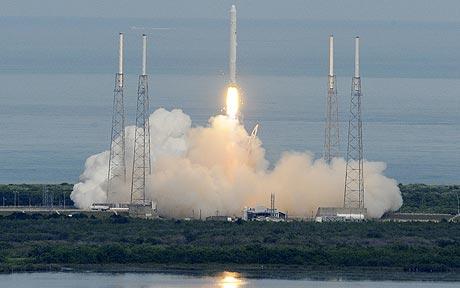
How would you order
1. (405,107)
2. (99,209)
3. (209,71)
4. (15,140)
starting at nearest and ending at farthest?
(99,209)
(15,140)
(405,107)
(209,71)

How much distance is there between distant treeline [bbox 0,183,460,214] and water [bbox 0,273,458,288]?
46.2 feet

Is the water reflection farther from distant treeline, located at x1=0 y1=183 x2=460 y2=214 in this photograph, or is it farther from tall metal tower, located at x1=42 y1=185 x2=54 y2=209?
distant treeline, located at x1=0 y1=183 x2=460 y2=214

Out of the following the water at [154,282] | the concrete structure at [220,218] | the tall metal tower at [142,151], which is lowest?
the water at [154,282]

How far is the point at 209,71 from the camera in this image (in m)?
157

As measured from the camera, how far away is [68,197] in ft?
197

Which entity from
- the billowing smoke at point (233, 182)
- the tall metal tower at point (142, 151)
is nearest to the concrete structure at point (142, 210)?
the tall metal tower at point (142, 151)

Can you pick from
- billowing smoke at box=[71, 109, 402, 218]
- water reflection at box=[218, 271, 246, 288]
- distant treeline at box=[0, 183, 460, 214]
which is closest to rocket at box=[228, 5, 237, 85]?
billowing smoke at box=[71, 109, 402, 218]

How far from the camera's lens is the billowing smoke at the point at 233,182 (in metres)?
55.2

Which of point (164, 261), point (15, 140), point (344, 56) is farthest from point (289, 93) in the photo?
point (164, 261)

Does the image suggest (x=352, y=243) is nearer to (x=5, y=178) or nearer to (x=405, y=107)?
(x=5, y=178)

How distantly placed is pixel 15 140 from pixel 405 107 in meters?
34.7

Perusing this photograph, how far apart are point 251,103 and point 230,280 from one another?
72.3 metres

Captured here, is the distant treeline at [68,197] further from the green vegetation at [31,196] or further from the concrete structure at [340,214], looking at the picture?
the concrete structure at [340,214]

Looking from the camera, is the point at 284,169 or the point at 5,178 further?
the point at 5,178
